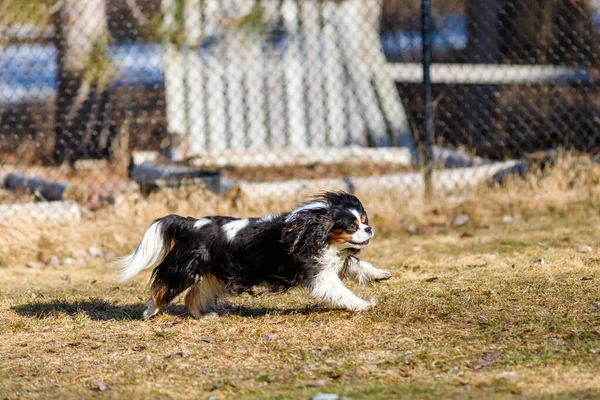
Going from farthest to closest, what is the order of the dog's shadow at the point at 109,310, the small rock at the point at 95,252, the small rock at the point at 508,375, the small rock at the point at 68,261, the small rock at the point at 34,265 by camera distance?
the small rock at the point at 95,252, the small rock at the point at 68,261, the small rock at the point at 34,265, the dog's shadow at the point at 109,310, the small rock at the point at 508,375

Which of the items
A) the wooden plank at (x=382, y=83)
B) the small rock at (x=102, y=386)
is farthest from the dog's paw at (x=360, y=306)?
the wooden plank at (x=382, y=83)

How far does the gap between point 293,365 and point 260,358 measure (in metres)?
0.20

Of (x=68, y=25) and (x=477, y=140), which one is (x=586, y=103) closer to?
(x=477, y=140)

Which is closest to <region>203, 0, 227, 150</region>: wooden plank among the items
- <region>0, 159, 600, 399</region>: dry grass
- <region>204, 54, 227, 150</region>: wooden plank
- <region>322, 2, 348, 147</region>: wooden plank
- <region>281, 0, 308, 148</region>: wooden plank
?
<region>204, 54, 227, 150</region>: wooden plank

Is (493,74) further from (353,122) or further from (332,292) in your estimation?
(332,292)

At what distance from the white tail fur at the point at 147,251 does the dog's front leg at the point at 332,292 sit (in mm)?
922

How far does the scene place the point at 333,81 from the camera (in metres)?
10.1

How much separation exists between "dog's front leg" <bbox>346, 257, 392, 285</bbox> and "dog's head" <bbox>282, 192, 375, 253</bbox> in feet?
0.73

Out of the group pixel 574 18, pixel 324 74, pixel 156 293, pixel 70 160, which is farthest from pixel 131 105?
pixel 156 293

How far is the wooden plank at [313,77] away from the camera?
10.0m

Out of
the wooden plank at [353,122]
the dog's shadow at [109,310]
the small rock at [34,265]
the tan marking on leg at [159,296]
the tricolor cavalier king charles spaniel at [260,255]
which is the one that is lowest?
the small rock at [34,265]

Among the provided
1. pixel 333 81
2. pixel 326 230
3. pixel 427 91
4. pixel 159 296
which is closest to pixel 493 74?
pixel 333 81

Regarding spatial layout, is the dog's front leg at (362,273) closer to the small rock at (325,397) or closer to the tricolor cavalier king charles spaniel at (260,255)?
the tricolor cavalier king charles spaniel at (260,255)

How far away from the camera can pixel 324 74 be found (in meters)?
10.1
